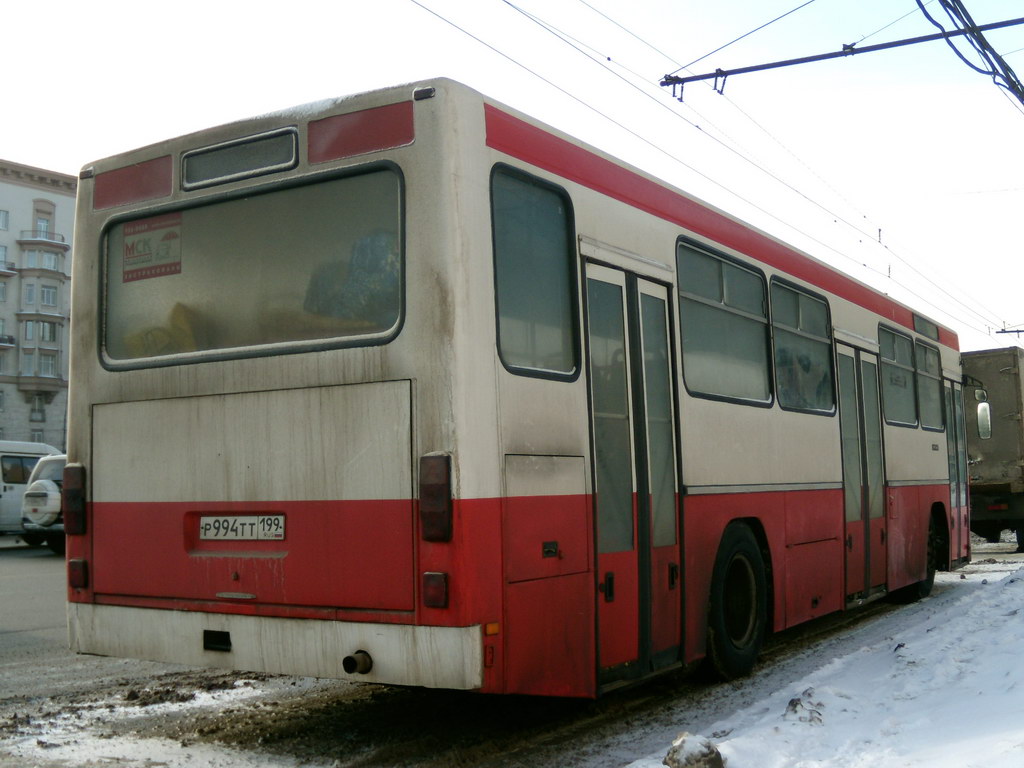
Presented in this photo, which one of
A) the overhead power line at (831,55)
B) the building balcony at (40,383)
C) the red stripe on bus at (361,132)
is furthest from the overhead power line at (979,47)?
the building balcony at (40,383)

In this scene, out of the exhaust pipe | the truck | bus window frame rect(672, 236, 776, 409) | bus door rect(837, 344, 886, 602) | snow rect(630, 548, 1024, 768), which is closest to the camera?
snow rect(630, 548, 1024, 768)

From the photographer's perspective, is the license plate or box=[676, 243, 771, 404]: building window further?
box=[676, 243, 771, 404]: building window

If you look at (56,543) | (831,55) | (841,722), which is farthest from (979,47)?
(56,543)

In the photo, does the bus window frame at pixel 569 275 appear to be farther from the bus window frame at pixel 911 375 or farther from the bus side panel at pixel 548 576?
the bus window frame at pixel 911 375

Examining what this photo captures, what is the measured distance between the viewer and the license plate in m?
5.39

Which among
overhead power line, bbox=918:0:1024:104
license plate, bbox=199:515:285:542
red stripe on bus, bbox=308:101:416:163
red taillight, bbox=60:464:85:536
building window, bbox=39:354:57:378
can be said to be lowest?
license plate, bbox=199:515:285:542

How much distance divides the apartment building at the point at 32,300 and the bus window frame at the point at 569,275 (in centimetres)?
6306

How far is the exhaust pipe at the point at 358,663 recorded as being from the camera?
4.99 metres

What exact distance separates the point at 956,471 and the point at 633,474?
9223mm

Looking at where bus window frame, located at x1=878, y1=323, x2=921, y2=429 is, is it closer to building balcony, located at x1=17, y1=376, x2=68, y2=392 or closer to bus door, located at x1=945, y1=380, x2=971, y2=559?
bus door, located at x1=945, y1=380, x2=971, y2=559

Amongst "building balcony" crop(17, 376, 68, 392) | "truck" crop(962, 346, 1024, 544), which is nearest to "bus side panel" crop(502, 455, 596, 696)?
"truck" crop(962, 346, 1024, 544)

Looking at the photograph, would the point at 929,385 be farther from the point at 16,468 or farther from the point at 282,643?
the point at 16,468

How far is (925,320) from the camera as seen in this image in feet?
44.4

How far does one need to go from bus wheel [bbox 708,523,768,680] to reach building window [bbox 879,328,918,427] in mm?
4089
